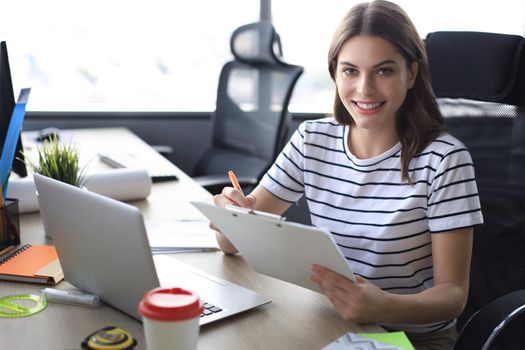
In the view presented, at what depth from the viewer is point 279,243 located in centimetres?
110

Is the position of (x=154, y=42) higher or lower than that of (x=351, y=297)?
higher

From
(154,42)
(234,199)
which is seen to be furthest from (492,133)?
(154,42)

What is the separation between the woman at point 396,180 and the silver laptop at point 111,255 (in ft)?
0.75

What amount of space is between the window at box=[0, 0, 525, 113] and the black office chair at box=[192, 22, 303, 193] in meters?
0.20

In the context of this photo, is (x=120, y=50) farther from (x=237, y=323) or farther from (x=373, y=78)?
(x=237, y=323)

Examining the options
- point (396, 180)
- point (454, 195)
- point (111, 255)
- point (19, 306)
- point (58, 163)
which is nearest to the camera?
point (111, 255)

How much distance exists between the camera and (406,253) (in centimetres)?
140

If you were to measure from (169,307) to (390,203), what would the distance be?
742 mm

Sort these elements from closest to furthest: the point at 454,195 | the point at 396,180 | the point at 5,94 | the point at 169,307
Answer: the point at 169,307 < the point at 454,195 < the point at 396,180 < the point at 5,94

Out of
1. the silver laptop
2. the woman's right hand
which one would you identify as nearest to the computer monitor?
the silver laptop

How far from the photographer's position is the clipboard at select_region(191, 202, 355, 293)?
1016 mm

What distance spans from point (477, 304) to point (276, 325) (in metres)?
0.66

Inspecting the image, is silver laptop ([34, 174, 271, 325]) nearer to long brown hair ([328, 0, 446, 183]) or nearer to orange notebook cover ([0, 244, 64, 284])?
orange notebook cover ([0, 244, 64, 284])

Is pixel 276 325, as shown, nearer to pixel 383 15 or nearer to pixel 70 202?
pixel 70 202
